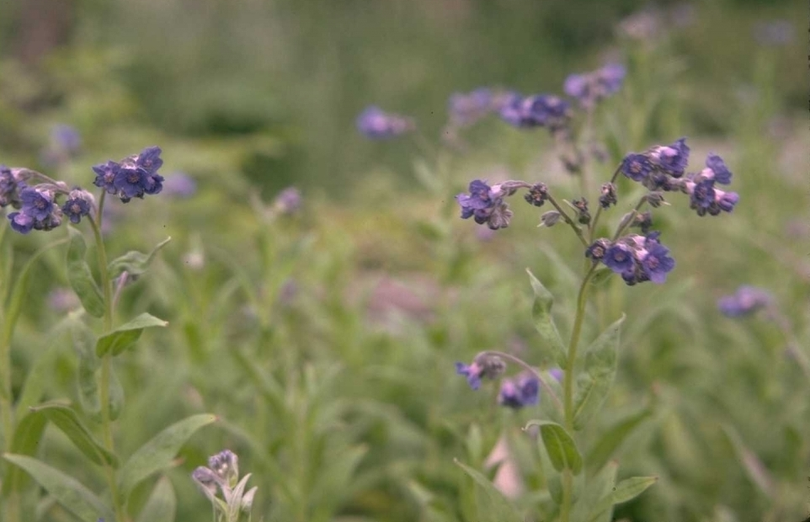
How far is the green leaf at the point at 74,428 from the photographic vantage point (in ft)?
5.60

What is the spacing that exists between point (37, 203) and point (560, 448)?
3.34 ft

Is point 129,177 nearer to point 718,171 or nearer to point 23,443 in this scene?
point 23,443

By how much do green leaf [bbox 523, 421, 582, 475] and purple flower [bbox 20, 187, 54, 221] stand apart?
3.01 feet

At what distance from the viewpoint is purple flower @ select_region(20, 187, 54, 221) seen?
5.09 ft

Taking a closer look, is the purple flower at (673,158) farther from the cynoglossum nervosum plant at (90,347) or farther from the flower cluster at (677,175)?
the cynoglossum nervosum plant at (90,347)

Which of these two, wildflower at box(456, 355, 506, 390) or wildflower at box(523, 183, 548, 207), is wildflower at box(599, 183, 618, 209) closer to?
wildflower at box(523, 183, 548, 207)

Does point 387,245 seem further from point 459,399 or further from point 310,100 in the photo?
point 310,100

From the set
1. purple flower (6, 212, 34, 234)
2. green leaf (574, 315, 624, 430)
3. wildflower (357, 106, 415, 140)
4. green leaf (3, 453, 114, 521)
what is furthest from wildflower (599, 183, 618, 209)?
wildflower (357, 106, 415, 140)

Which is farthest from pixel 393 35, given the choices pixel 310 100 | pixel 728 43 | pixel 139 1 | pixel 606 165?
pixel 606 165

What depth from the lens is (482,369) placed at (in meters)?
1.87

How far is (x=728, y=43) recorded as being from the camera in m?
11.6

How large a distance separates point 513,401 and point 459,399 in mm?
1005

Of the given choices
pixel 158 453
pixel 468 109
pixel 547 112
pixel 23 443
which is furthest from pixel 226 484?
pixel 468 109

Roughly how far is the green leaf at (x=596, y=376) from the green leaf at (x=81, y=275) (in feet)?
3.00
